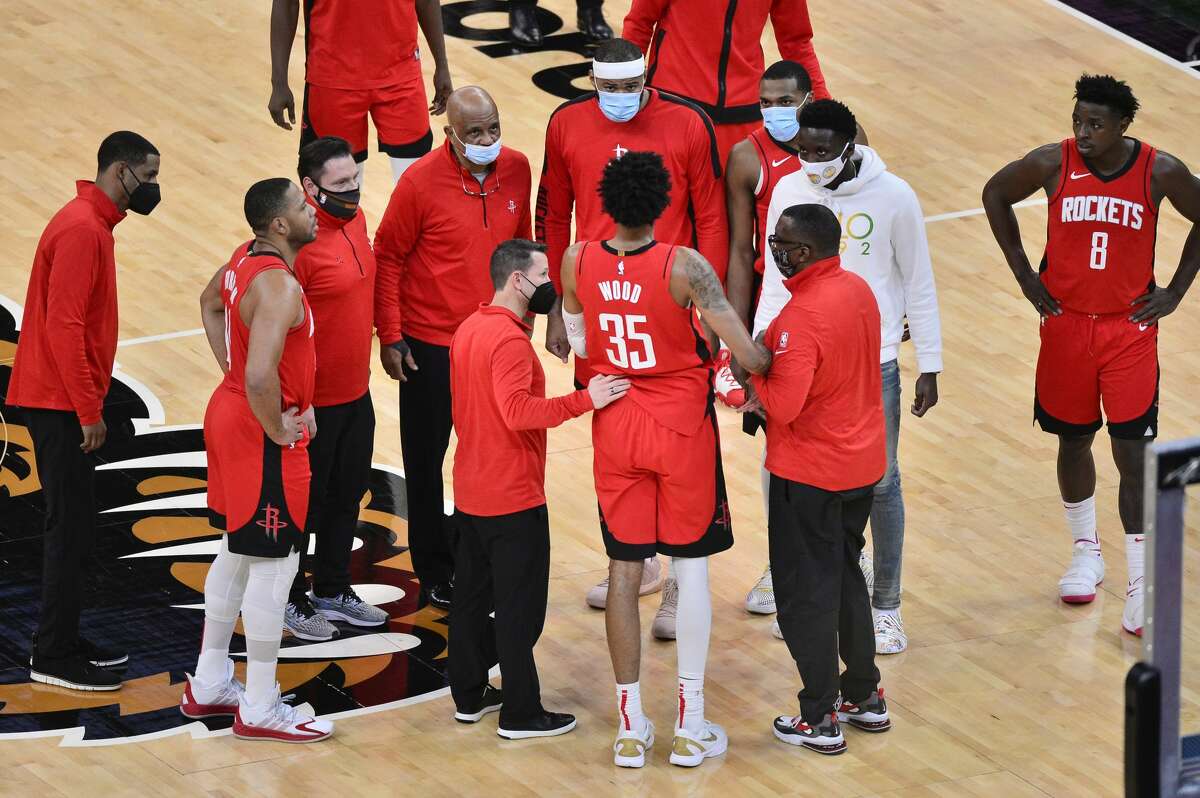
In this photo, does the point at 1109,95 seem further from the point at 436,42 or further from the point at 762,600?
the point at 436,42

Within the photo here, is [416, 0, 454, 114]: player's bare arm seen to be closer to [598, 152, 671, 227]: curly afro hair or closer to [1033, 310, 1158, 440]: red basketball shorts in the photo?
[1033, 310, 1158, 440]: red basketball shorts

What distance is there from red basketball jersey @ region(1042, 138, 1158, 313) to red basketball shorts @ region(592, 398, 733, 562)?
→ 1787mm

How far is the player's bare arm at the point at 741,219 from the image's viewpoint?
7.32 meters

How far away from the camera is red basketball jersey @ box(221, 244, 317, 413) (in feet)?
20.9

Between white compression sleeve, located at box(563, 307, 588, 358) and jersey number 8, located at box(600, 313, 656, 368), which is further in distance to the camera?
white compression sleeve, located at box(563, 307, 588, 358)

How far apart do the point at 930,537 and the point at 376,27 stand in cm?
346

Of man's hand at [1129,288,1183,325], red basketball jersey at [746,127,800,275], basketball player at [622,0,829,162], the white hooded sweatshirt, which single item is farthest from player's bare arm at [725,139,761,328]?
man's hand at [1129,288,1183,325]

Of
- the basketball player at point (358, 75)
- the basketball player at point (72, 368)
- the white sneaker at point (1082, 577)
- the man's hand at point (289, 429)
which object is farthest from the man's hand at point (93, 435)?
the white sneaker at point (1082, 577)

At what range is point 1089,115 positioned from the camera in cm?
723

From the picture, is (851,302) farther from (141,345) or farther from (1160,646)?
(141,345)

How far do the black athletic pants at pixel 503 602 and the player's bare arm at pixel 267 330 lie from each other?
2.42 ft

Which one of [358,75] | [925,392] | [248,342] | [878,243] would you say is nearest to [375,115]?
[358,75]

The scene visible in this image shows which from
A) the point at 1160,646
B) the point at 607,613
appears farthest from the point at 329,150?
the point at 1160,646

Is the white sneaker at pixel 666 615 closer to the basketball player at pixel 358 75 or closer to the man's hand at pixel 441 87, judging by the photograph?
the basketball player at pixel 358 75
